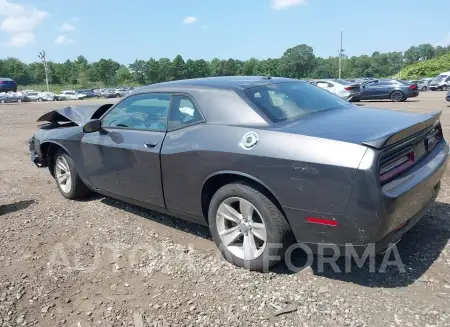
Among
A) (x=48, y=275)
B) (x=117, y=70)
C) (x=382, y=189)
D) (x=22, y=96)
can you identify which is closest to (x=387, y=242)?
(x=382, y=189)

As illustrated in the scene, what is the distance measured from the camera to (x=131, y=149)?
402cm

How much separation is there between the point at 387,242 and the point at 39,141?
4730mm

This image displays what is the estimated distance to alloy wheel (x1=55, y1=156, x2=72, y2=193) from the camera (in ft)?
17.2

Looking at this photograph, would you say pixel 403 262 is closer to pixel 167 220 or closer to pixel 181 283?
pixel 181 283

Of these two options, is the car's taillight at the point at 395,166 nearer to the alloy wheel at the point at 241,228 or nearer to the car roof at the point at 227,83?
the alloy wheel at the point at 241,228

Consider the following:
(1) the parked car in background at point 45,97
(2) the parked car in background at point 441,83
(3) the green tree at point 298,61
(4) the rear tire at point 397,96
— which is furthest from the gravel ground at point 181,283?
(3) the green tree at point 298,61

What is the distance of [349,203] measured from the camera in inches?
105

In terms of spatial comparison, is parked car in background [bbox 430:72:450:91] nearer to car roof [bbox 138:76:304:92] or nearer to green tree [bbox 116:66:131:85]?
car roof [bbox 138:76:304:92]

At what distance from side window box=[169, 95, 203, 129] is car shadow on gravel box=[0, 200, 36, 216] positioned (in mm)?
2678

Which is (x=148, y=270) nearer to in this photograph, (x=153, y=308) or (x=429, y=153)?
(x=153, y=308)

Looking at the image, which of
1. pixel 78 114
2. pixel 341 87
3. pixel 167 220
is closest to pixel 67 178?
pixel 78 114

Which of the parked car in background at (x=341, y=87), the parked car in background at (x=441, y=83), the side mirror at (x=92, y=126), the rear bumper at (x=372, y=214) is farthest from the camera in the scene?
the parked car in background at (x=441, y=83)

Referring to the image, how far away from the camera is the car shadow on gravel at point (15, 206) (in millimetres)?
5080

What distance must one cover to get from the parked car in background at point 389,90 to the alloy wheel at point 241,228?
21539mm
